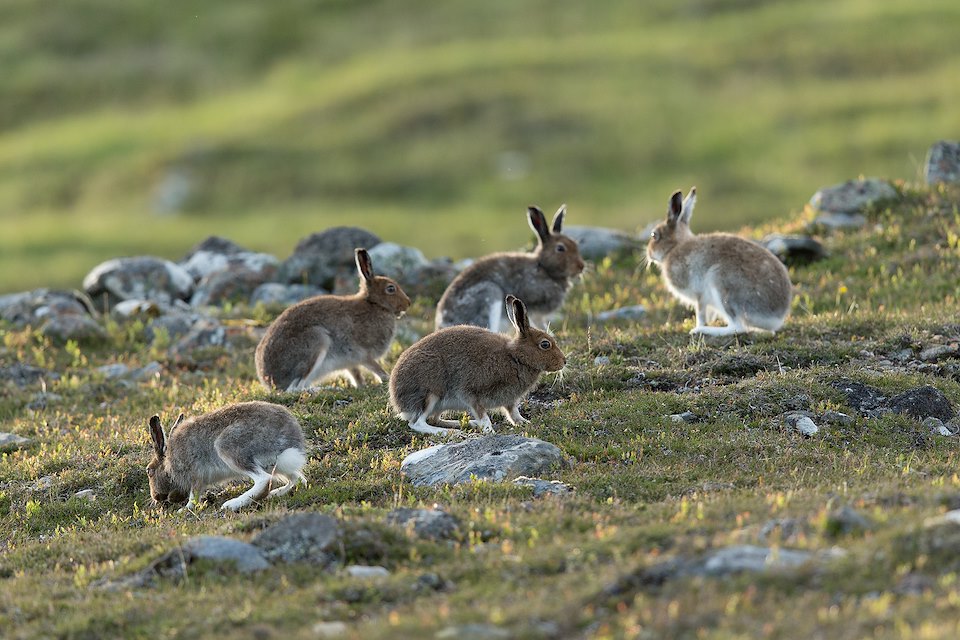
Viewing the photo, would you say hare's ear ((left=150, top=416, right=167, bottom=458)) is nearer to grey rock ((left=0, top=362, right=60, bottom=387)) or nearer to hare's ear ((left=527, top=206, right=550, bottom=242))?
grey rock ((left=0, top=362, right=60, bottom=387))

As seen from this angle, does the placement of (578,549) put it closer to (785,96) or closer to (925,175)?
(925,175)

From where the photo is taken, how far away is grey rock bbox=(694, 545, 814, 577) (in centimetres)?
830

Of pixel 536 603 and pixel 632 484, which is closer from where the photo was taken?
pixel 536 603

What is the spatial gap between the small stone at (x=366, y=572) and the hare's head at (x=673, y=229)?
1003 cm

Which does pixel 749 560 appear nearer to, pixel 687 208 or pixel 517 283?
pixel 517 283

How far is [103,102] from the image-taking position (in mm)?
59812

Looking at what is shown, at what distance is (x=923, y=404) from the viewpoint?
44.2 feet

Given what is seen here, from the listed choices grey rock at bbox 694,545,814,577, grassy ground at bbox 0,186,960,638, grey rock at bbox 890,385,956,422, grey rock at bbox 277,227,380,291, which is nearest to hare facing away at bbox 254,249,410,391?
grassy ground at bbox 0,186,960,638

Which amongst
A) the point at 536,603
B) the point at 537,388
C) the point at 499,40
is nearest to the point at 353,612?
the point at 536,603

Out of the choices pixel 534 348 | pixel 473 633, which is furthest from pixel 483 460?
pixel 473 633

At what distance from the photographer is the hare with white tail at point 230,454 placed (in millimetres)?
12375

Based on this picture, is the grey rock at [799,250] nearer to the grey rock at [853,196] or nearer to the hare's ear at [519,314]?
the grey rock at [853,196]

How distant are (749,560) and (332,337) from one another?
27.7ft

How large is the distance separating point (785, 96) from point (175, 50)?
3029cm
